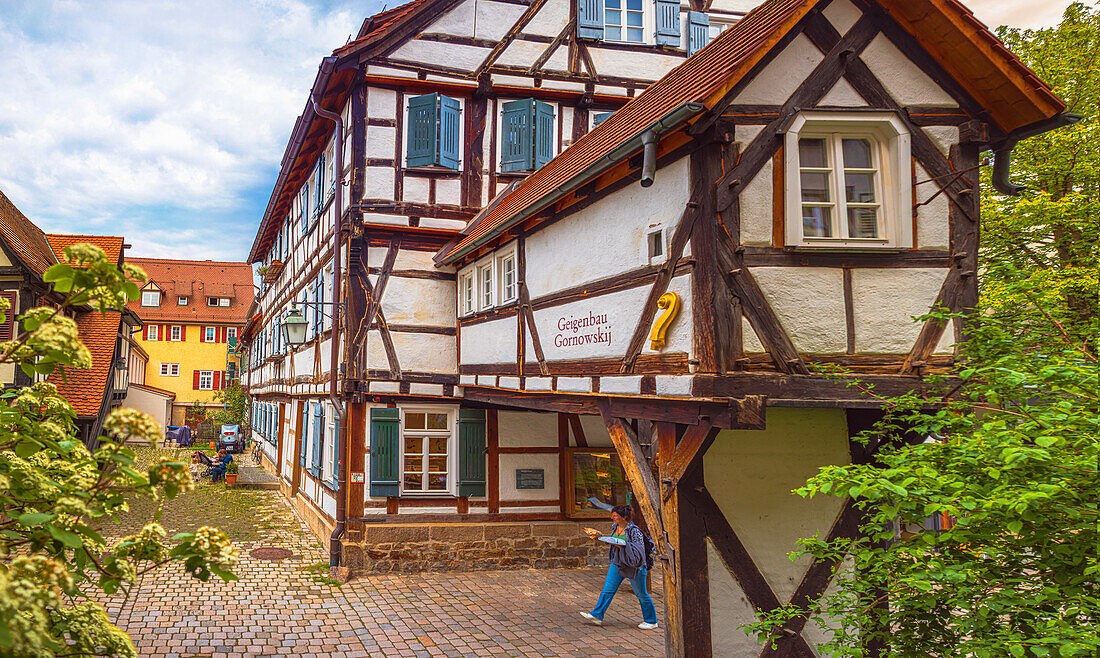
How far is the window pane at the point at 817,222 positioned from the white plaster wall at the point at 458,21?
27.2ft

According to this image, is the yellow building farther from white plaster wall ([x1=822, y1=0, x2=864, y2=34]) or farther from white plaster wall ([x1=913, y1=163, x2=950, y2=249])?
white plaster wall ([x1=913, y1=163, x2=950, y2=249])

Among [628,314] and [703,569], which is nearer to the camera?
[703,569]

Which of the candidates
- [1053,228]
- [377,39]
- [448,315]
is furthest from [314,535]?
[1053,228]

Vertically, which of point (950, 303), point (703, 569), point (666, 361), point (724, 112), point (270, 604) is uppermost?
point (724, 112)

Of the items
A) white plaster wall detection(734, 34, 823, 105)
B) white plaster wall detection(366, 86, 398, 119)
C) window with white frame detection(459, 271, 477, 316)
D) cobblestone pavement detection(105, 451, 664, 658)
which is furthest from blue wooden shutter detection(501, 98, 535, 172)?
white plaster wall detection(734, 34, 823, 105)

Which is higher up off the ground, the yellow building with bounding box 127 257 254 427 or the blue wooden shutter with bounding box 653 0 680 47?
the blue wooden shutter with bounding box 653 0 680 47

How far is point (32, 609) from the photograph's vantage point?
169 cm

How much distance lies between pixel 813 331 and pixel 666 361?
1139mm

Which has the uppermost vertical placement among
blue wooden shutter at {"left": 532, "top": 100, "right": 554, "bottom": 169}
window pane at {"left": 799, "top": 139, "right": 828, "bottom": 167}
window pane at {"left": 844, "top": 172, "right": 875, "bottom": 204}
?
blue wooden shutter at {"left": 532, "top": 100, "right": 554, "bottom": 169}

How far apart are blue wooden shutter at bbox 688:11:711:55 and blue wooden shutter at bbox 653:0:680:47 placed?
260 mm

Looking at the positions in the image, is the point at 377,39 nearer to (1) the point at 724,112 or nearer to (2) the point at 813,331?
(1) the point at 724,112

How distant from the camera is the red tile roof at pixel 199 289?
133 ft

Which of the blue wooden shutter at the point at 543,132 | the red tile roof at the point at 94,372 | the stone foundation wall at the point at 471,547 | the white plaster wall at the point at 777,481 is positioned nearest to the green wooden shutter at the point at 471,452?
the stone foundation wall at the point at 471,547

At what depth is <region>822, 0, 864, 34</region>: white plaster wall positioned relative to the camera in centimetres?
537
